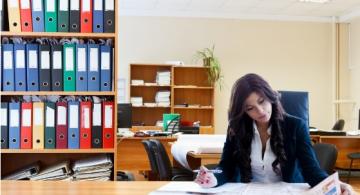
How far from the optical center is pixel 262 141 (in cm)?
209

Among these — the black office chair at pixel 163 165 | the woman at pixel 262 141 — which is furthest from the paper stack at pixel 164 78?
the woman at pixel 262 141

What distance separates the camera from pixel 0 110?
2664mm

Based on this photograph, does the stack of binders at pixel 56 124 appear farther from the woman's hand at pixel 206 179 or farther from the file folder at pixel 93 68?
the woman's hand at pixel 206 179

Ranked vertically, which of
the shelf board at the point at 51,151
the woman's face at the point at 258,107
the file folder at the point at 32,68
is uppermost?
Result: the file folder at the point at 32,68

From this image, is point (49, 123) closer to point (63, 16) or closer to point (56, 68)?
point (56, 68)

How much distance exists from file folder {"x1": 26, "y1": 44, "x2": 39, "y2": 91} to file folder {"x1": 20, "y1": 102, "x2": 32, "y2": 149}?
106 mm

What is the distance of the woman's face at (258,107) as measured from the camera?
193 cm

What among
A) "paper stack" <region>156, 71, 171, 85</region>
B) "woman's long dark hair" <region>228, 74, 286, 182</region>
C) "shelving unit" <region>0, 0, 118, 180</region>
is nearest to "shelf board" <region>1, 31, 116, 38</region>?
"shelving unit" <region>0, 0, 118, 180</region>

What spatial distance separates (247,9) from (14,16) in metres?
6.35

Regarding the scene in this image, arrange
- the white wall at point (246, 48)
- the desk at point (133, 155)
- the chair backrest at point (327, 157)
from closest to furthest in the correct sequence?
the chair backrest at point (327, 157) < the desk at point (133, 155) < the white wall at point (246, 48)

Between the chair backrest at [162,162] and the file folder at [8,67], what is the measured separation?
1.40m

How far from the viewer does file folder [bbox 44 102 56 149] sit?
2686 millimetres

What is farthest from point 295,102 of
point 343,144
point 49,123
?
point 343,144

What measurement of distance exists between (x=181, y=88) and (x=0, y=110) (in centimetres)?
581
